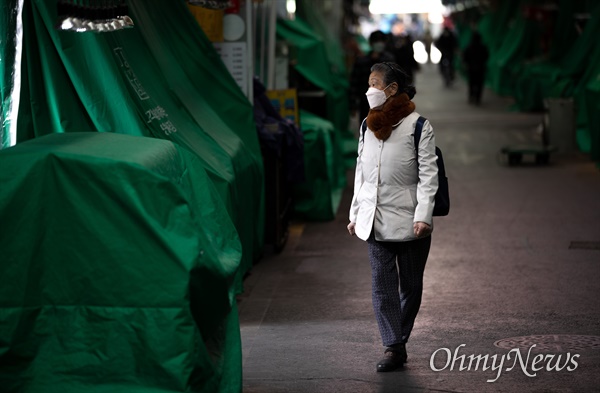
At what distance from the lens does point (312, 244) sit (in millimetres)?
11516

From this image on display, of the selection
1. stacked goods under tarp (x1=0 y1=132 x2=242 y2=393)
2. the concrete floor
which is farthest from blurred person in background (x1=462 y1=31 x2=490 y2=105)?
stacked goods under tarp (x1=0 y1=132 x2=242 y2=393)

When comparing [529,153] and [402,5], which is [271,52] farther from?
[402,5]

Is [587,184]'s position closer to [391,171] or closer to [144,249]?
[391,171]

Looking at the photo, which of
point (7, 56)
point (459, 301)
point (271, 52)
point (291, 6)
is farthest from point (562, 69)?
point (7, 56)

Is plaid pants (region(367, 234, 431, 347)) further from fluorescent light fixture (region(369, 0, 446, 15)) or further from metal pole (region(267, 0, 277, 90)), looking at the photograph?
fluorescent light fixture (region(369, 0, 446, 15))

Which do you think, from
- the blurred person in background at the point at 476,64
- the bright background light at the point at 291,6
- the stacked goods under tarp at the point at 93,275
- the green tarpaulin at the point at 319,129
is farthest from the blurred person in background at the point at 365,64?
the blurred person in background at the point at 476,64

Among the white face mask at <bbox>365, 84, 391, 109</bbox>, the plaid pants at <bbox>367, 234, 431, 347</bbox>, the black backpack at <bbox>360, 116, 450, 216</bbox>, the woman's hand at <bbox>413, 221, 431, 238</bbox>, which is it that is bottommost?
the plaid pants at <bbox>367, 234, 431, 347</bbox>

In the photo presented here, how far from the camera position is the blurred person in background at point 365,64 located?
49.5 ft

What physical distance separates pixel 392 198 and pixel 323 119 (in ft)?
31.5

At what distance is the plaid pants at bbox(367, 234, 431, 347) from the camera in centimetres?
669

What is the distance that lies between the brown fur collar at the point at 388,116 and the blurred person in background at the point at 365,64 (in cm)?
826

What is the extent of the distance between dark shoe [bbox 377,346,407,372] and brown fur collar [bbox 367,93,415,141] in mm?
1377

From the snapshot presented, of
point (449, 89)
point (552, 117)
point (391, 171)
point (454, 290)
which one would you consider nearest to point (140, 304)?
point (391, 171)

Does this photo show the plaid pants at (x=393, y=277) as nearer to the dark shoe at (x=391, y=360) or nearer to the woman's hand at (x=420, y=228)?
the dark shoe at (x=391, y=360)
